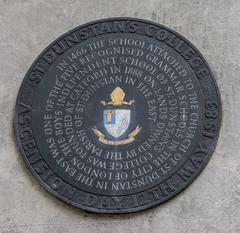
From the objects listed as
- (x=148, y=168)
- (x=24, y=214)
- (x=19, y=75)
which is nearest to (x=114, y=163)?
(x=148, y=168)

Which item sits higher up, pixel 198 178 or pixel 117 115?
pixel 117 115

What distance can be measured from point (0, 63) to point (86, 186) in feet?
5.51

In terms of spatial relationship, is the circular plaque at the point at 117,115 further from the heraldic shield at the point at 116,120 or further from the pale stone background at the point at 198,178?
the pale stone background at the point at 198,178

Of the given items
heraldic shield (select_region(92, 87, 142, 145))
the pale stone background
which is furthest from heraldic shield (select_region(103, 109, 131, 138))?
the pale stone background

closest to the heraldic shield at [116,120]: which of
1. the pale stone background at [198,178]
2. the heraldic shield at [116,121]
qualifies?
the heraldic shield at [116,121]

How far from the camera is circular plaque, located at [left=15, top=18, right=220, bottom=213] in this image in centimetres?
700

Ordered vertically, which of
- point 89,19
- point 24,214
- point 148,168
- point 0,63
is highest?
point 89,19

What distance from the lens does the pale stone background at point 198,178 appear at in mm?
6855

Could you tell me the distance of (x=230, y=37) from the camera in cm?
756

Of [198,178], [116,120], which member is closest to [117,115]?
[116,120]

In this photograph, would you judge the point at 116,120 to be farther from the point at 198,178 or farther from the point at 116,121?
the point at 198,178

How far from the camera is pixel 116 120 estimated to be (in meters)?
7.30

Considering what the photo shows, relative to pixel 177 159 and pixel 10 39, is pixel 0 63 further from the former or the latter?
pixel 177 159

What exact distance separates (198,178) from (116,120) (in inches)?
39.1
